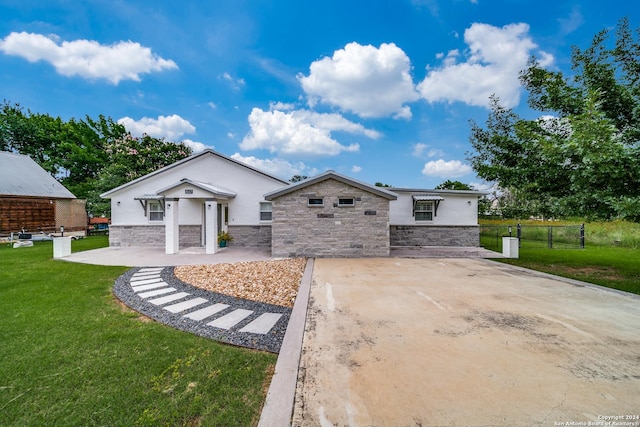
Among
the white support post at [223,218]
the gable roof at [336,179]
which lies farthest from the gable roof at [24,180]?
the gable roof at [336,179]

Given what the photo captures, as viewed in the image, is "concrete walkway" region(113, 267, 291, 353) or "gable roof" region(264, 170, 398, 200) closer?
"concrete walkway" region(113, 267, 291, 353)

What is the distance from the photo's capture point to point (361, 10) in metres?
11.7

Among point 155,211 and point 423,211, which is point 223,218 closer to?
point 155,211

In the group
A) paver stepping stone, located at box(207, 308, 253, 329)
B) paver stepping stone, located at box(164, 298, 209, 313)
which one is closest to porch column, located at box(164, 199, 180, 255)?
paver stepping stone, located at box(164, 298, 209, 313)

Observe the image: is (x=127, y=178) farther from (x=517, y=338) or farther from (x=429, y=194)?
(x=517, y=338)

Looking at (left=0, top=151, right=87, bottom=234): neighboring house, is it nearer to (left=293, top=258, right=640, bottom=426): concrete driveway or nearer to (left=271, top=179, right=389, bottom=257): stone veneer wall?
(left=271, top=179, right=389, bottom=257): stone veneer wall

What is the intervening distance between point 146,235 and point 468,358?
15343 millimetres

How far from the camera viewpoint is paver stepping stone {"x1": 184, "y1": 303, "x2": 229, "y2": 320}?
4.09 m

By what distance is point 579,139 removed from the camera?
4965 mm

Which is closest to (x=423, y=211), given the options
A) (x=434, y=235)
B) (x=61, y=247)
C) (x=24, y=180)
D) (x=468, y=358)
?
(x=434, y=235)

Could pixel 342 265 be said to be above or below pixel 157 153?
Answer: below

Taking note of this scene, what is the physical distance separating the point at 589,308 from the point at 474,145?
23.1ft

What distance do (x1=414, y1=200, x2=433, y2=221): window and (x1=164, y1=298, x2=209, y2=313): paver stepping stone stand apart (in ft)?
36.9

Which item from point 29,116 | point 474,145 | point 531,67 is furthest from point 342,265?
point 29,116
